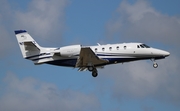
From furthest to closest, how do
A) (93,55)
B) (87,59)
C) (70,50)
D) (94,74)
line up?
1. (94,74)
2. (87,59)
3. (93,55)
4. (70,50)

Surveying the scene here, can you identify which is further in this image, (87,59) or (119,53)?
(119,53)

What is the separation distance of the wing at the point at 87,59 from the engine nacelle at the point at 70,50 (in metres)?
0.51

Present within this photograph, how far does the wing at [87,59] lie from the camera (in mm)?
29763

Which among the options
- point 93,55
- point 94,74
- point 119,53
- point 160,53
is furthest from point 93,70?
point 160,53

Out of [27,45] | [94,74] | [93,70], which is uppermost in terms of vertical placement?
[27,45]

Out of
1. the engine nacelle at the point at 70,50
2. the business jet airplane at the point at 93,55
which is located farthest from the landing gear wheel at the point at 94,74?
the engine nacelle at the point at 70,50

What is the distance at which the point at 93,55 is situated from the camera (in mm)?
30469

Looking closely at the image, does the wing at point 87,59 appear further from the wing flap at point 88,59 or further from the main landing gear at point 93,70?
the main landing gear at point 93,70

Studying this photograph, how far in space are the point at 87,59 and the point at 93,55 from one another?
0.71 meters

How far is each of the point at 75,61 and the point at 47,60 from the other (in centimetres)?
280

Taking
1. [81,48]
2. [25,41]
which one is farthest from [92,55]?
[25,41]

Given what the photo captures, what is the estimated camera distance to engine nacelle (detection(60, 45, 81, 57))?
30078 mm

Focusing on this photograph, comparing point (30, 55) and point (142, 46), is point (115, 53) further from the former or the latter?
point (30, 55)

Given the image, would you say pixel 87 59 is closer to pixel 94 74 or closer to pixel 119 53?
pixel 94 74
